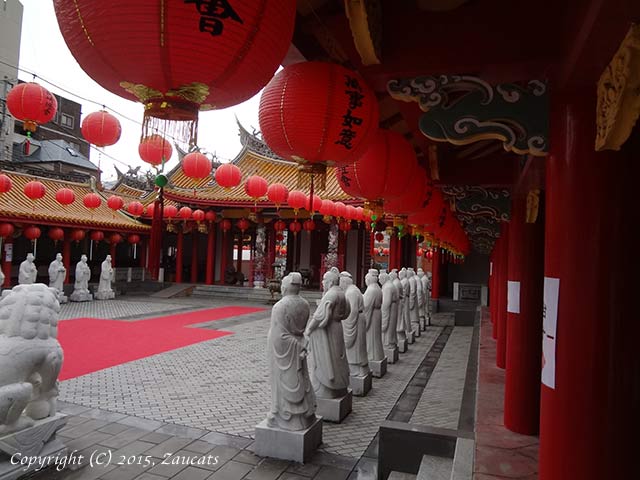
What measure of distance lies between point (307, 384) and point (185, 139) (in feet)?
12.8

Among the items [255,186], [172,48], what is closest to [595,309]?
[172,48]

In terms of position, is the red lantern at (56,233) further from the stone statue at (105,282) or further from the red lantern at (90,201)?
the red lantern at (90,201)

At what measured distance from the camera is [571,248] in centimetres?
204

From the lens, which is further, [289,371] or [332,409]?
[332,409]

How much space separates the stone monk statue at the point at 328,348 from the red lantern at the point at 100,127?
4.99m

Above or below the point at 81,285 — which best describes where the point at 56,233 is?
above

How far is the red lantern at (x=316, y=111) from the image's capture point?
282 cm

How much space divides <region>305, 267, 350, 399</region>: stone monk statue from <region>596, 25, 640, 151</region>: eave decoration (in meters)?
4.61

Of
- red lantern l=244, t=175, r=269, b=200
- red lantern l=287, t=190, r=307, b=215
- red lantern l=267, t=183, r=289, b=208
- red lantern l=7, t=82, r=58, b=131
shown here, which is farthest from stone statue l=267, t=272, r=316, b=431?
red lantern l=287, t=190, r=307, b=215

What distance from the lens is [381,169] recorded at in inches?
156

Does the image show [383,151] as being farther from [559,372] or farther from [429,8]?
[559,372]

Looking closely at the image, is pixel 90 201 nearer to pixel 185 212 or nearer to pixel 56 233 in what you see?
pixel 56 233

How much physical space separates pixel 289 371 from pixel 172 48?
4055mm

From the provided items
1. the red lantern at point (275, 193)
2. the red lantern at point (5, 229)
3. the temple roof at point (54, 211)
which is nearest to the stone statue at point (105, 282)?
the temple roof at point (54, 211)
